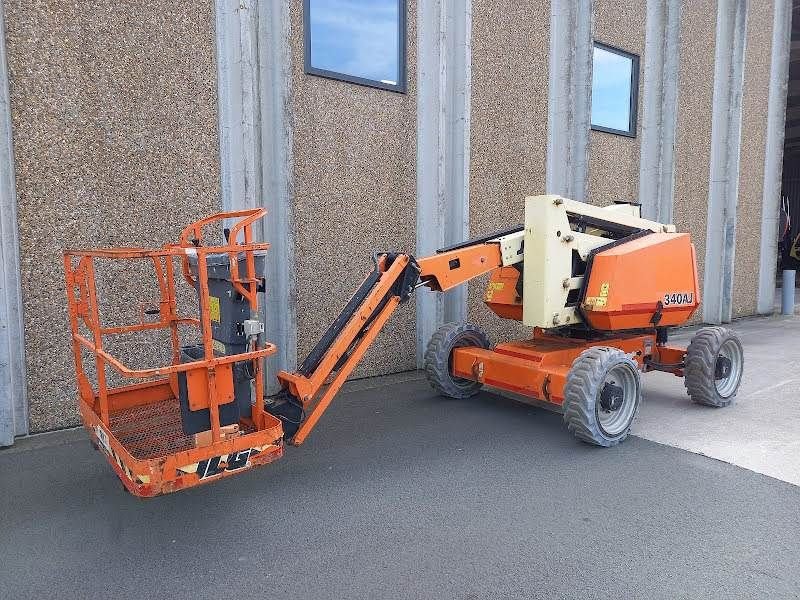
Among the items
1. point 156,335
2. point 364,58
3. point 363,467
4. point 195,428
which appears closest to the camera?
point 195,428

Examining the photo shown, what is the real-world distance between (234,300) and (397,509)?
1532 mm

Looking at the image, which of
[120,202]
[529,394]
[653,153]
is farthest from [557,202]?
[653,153]

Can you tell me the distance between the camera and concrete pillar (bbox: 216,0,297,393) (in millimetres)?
5375

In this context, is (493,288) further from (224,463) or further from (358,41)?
(224,463)

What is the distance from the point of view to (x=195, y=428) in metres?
3.25

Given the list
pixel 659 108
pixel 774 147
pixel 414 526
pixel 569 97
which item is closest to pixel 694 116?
pixel 659 108

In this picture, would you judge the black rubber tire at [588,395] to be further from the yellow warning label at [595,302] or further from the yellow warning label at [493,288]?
the yellow warning label at [493,288]

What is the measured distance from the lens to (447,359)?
5586mm

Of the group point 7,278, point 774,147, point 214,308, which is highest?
point 774,147

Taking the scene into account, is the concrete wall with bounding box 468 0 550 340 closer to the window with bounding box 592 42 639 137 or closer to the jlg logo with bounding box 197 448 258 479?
the window with bounding box 592 42 639 137

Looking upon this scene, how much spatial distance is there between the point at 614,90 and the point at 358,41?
4706mm

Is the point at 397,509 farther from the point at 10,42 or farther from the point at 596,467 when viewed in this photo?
the point at 10,42

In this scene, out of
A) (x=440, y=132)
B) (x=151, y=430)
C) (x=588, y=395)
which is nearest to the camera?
(x=151, y=430)

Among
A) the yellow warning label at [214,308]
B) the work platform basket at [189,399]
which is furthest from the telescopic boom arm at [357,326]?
the yellow warning label at [214,308]
